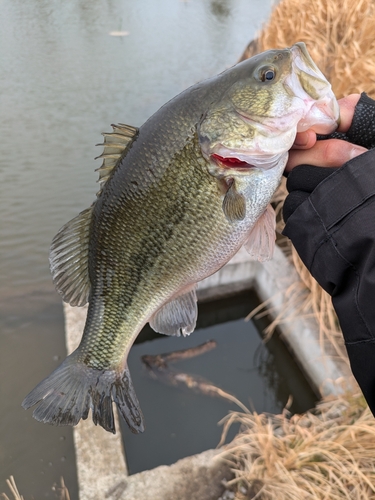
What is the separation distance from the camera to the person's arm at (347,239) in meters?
1.25

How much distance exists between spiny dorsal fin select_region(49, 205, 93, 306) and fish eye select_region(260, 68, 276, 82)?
0.87 metres

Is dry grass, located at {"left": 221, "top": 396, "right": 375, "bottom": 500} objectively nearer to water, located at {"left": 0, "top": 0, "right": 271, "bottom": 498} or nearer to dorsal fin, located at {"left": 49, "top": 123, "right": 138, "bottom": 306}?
water, located at {"left": 0, "top": 0, "right": 271, "bottom": 498}

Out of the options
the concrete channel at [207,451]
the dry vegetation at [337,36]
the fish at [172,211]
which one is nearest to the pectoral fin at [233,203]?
the fish at [172,211]

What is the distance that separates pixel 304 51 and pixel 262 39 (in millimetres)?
4169

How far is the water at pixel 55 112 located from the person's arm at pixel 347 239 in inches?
92.4

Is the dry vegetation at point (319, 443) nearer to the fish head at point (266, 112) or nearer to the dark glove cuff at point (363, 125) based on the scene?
the dark glove cuff at point (363, 125)

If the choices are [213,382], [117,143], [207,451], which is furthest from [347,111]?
[213,382]

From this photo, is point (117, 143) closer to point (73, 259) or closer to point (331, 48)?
point (73, 259)

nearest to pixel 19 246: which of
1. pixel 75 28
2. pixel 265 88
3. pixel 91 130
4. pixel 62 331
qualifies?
pixel 62 331

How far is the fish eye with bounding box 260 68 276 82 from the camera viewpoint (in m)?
1.40

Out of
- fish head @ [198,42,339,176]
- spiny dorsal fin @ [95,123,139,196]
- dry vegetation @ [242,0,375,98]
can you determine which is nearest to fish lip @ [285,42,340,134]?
fish head @ [198,42,339,176]

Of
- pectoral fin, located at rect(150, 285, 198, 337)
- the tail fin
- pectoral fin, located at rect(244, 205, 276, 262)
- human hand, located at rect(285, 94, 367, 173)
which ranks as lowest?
the tail fin

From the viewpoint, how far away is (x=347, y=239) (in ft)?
4.25

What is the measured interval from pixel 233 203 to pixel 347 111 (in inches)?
23.0
